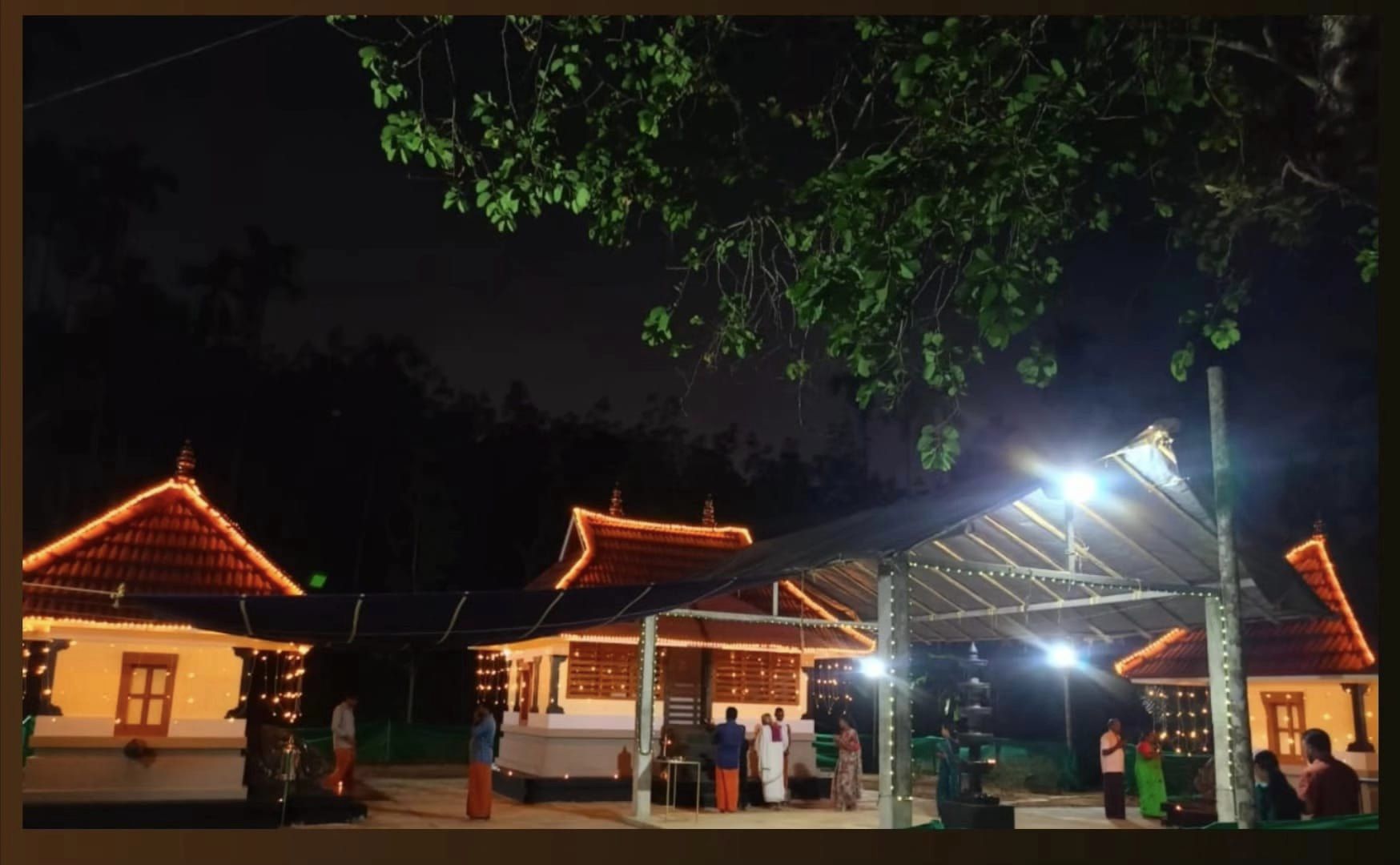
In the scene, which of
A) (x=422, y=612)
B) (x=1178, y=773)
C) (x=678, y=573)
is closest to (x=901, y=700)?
(x=422, y=612)

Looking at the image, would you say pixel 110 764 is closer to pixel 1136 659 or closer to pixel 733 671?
pixel 733 671

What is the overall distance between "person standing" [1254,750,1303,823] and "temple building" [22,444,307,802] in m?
10.6

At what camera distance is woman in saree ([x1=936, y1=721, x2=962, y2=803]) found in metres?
15.8

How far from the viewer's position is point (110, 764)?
1305cm

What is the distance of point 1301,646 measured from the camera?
680 inches

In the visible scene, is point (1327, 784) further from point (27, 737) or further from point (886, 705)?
point (27, 737)

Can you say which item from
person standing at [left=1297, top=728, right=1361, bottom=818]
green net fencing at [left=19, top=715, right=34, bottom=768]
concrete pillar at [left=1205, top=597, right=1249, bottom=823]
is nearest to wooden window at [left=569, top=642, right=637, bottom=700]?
green net fencing at [left=19, top=715, right=34, bottom=768]

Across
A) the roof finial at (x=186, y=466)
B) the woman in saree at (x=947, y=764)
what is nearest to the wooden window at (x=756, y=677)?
the woman in saree at (x=947, y=764)

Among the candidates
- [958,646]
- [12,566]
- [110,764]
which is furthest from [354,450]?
[12,566]

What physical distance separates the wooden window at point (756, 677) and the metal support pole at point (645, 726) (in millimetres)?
4998

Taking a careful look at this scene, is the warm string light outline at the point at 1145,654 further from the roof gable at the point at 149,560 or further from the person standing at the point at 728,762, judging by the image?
the roof gable at the point at 149,560

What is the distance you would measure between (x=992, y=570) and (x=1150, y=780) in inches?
247

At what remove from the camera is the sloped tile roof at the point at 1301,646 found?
16.6 metres

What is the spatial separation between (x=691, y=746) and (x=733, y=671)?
1703 millimetres
